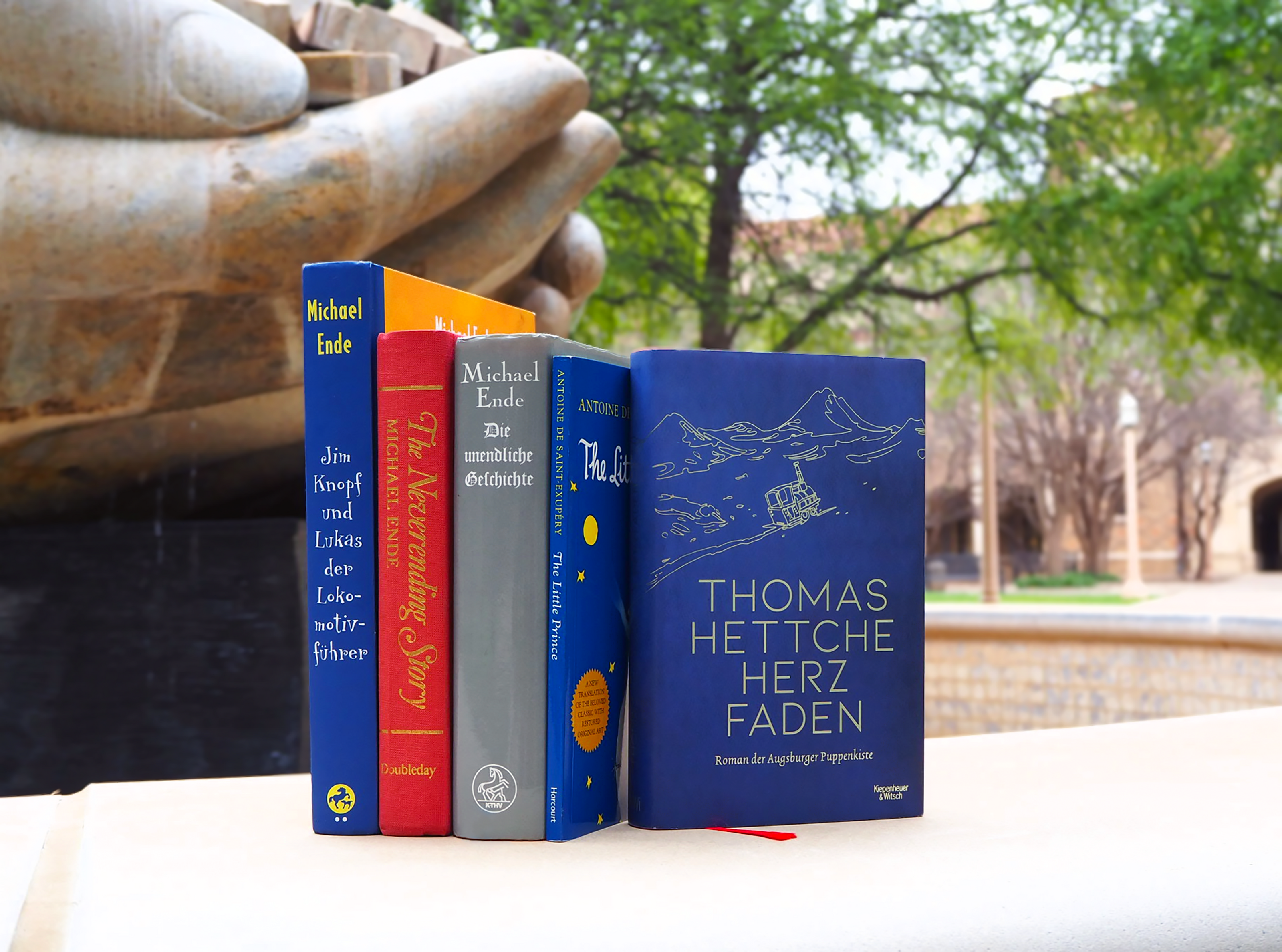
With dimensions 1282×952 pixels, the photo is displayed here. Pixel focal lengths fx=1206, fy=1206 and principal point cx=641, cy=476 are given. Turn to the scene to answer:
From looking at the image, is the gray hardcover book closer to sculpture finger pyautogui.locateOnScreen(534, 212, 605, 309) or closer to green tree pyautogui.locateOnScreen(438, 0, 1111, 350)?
sculpture finger pyautogui.locateOnScreen(534, 212, 605, 309)

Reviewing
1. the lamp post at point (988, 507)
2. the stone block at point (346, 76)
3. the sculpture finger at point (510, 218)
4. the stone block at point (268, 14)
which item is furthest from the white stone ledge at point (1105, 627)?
the lamp post at point (988, 507)

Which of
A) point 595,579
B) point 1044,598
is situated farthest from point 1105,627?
point 1044,598

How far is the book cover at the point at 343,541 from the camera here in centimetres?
105

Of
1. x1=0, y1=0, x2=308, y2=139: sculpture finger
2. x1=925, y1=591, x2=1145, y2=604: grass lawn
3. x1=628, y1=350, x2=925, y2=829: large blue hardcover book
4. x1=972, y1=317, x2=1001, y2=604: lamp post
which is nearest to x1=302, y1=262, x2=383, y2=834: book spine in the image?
x1=628, y1=350, x2=925, y2=829: large blue hardcover book

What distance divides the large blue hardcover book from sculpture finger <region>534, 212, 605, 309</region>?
2.20 meters

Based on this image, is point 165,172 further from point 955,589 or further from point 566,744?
point 955,589

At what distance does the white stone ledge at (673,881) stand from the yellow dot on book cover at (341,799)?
34 mm

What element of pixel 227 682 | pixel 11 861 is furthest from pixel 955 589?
pixel 11 861

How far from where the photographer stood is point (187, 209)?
2.21 metres

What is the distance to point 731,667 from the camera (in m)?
1.08

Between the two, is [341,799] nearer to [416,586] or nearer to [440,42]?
[416,586]

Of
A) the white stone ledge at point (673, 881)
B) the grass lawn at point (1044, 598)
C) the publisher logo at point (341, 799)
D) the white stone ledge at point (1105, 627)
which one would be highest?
the publisher logo at point (341, 799)

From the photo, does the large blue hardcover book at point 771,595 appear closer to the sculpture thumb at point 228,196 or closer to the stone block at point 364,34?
the sculpture thumb at point 228,196

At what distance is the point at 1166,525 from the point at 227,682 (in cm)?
2944
